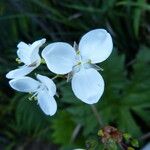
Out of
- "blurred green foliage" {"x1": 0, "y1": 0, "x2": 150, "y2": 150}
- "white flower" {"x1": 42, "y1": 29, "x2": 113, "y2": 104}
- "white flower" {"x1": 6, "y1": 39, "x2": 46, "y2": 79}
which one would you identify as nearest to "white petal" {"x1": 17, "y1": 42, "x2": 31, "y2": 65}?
"white flower" {"x1": 6, "y1": 39, "x2": 46, "y2": 79}

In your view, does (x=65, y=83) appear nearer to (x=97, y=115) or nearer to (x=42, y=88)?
(x=97, y=115)

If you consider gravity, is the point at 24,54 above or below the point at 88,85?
above

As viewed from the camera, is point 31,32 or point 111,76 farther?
point 31,32

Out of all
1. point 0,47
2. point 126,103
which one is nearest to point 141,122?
point 126,103

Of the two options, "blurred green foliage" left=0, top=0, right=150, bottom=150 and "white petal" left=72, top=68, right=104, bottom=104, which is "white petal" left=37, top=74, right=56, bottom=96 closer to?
"white petal" left=72, top=68, right=104, bottom=104

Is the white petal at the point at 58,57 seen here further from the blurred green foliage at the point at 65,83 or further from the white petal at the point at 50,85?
the blurred green foliage at the point at 65,83

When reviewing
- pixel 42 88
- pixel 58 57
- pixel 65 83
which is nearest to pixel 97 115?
pixel 65 83

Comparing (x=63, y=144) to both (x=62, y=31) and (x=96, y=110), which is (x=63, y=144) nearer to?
(x=96, y=110)
